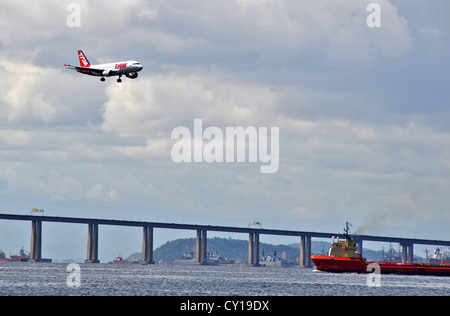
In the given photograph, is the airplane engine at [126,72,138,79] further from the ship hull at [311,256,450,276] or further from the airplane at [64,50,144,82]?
the ship hull at [311,256,450,276]

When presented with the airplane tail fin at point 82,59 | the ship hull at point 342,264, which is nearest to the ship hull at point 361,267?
the ship hull at point 342,264

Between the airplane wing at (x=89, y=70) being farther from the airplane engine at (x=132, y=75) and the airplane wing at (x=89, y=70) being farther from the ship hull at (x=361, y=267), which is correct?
the ship hull at (x=361, y=267)

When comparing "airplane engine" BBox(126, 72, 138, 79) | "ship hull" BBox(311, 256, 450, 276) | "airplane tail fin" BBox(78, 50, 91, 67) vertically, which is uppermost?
"airplane tail fin" BBox(78, 50, 91, 67)

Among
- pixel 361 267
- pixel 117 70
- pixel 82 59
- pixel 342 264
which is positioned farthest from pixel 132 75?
pixel 361 267

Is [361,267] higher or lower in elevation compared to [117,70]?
lower

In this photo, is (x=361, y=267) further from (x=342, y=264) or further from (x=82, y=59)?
(x=82, y=59)

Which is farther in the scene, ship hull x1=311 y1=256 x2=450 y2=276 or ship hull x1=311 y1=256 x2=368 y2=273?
ship hull x1=311 y1=256 x2=450 y2=276

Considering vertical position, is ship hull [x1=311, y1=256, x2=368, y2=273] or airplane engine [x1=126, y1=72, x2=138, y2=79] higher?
airplane engine [x1=126, y1=72, x2=138, y2=79]

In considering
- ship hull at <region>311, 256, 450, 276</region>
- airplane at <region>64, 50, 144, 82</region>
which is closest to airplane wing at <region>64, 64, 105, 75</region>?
airplane at <region>64, 50, 144, 82</region>

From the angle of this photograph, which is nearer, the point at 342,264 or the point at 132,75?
the point at 132,75
